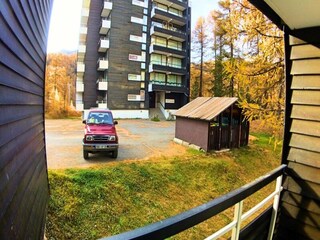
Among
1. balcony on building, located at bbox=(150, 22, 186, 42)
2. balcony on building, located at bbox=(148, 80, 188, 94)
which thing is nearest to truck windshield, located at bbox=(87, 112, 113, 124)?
balcony on building, located at bbox=(148, 80, 188, 94)

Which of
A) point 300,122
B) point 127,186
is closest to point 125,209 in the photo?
point 127,186

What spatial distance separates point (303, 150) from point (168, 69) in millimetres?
25759

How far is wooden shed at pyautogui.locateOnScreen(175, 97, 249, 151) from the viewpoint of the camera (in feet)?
36.1

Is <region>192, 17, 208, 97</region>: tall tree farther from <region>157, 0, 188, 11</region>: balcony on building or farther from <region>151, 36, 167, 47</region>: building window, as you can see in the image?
<region>151, 36, 167, 47</region>: building window

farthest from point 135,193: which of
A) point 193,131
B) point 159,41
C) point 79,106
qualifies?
point 159,41

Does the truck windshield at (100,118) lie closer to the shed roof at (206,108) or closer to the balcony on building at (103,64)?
the shed roof at (206,108)

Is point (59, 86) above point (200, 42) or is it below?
below

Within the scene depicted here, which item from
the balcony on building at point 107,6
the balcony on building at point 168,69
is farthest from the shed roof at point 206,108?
the balcony on building at point 107,6

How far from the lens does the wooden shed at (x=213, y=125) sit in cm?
1101

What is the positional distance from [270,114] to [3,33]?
5415 mm

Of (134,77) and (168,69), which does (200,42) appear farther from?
(134,77)

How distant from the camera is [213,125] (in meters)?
11.5

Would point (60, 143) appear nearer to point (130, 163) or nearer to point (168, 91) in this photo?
point (130, 163)

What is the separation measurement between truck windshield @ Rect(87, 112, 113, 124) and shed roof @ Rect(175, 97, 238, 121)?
4.38m
